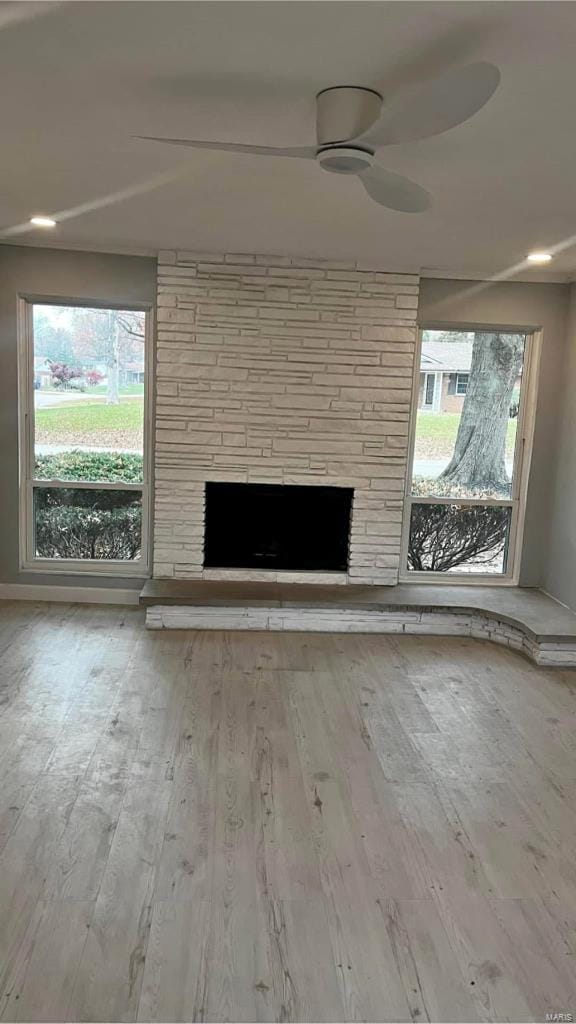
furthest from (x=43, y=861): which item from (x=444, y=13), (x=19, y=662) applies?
(x=444, y=13)

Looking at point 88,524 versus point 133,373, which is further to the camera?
point 88,524

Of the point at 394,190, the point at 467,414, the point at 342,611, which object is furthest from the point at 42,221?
the point at 467,414

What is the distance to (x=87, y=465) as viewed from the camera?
213 inches

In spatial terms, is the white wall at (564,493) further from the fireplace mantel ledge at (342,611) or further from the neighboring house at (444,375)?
the neighboring house at (444,375)

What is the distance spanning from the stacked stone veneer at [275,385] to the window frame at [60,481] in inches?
7.0

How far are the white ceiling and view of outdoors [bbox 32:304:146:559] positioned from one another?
95 centimetres

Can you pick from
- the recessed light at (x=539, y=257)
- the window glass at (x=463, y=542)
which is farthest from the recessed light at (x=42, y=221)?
the window glass at (x=463, y=542)

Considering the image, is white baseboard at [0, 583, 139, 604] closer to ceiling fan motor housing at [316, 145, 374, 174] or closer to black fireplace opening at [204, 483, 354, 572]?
black fireplace opening at [204, 483, 354, 572]

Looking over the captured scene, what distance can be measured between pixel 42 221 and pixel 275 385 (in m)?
1.78

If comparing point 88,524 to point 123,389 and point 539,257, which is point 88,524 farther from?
point 539,257

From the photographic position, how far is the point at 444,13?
5.86ft

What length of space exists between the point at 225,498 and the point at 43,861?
3161 millimetres

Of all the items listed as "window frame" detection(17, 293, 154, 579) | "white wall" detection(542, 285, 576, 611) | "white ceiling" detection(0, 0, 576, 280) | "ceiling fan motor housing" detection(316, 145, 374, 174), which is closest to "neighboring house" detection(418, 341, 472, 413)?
"white wall" detection(542, 285, 576, 611)

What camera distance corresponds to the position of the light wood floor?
209cm
